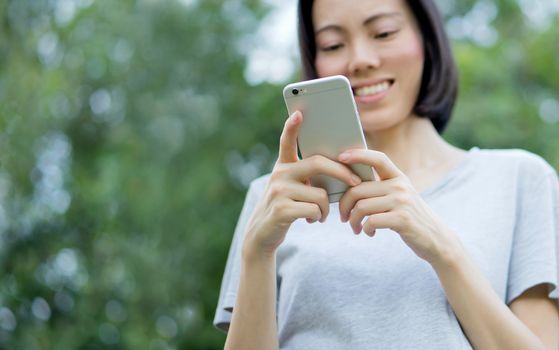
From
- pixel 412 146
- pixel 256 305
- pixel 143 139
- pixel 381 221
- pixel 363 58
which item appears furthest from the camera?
pixel 143 139

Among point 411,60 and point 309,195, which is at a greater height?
point 411,60

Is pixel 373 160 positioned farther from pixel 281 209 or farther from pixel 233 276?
pixel 233 276

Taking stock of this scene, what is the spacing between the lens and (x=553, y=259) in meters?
1.41

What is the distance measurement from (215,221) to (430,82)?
4.10 m

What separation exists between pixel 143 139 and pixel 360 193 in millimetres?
4488

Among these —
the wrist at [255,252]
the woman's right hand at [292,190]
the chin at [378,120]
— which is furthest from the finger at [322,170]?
the chin at [378,120]

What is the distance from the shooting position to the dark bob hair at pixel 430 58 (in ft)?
5.41

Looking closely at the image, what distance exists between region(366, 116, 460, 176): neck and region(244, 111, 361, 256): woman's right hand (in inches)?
14.0

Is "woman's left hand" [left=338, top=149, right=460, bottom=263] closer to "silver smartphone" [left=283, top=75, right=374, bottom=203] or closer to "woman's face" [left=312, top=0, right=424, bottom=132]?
"silver smartphone" [left=283, top=75, right=374, bottom=203]

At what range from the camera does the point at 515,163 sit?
5.14ft

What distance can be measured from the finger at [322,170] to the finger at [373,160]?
0.06 ft

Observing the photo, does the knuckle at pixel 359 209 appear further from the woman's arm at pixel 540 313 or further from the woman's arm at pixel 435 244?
the woman's arm at pixel 540 313

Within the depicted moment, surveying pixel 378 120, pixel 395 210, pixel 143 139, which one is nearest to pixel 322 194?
pixel 395 210

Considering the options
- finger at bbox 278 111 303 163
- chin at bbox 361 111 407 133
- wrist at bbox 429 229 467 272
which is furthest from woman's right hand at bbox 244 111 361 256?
chin at bbox 361 111 407 133
